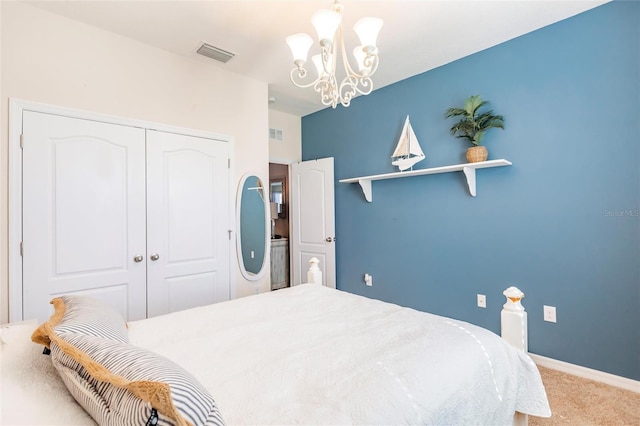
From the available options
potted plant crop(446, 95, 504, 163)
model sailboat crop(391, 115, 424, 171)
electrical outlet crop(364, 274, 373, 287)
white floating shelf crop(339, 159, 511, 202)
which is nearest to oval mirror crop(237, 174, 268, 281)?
white floating shelf crop(339, 159, 511, 202)

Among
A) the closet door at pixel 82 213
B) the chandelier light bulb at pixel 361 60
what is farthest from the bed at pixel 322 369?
the chandelier light bulb at pixel 361 60

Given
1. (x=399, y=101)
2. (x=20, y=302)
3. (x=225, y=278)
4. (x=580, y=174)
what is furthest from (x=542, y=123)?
(x=20, y=302)

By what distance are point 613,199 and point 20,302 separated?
412cm

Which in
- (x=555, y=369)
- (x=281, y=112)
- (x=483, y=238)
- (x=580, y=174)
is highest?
(x=281, y=112)

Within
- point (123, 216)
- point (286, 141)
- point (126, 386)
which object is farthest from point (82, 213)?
point (286, 141)

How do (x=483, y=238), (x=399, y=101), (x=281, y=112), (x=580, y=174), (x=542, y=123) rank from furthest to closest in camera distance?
(x=281, y=112), (x=399, y=101), (x=483, y=238), (x=542, y=123), (x=580, y=174)

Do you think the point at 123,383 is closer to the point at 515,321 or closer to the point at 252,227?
the point at 515,321

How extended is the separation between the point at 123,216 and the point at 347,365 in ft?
7.36

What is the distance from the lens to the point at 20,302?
210cm

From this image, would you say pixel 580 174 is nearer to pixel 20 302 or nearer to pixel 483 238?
pixel 483 238

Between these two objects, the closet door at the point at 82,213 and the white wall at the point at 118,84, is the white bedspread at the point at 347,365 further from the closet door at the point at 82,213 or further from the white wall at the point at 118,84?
the white wall at the point at 118,84

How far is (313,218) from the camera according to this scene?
4164mm

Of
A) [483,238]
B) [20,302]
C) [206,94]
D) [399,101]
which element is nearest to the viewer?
[20,302]

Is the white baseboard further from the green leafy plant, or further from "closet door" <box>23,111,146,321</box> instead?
"closet door" <box>23,111,146,321</box>
